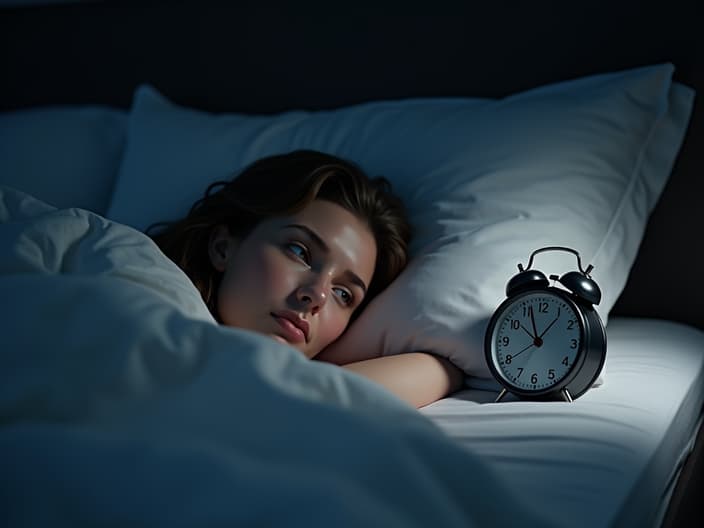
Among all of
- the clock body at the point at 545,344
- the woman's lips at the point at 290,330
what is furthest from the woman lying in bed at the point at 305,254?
the clock body at the point at 545,344

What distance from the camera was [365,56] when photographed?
1.95 m

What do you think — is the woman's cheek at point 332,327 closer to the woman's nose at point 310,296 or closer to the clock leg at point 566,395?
the woman's nose at point 310,296

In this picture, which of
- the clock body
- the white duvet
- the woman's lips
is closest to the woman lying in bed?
the woman's lips

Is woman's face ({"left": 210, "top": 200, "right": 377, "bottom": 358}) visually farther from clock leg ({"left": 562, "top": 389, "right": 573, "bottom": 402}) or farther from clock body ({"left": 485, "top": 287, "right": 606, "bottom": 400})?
clock leg ({"left": 562, "top": 389, "right": 573, "bottom": 402})

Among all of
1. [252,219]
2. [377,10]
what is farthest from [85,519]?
[377,10]

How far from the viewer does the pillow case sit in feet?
6.49

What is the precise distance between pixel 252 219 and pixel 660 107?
763 mm

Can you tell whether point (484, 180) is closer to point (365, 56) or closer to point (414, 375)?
point (414, 375)

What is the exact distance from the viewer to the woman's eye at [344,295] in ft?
4.60

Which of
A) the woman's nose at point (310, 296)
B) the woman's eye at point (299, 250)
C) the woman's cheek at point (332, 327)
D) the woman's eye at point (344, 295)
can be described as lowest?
the woman's cheek at point (332, 327)

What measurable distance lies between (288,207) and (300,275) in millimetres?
137

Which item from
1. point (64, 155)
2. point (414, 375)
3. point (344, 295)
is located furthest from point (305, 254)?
point (64, 155)

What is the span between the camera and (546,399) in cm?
116

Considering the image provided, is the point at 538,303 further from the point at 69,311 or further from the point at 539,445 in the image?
the point at 69,311
